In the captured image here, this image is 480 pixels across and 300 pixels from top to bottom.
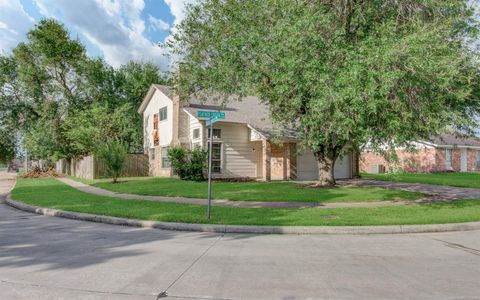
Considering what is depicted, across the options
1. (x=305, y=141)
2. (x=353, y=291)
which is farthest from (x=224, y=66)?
(x=353, y=291)

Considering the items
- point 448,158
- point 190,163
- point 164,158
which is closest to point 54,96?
point 164,158

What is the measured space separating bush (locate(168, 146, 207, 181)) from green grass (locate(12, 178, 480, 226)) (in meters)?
9.59

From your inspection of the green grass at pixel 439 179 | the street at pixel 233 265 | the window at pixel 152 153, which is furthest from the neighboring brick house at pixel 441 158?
the street at pixel 233 265

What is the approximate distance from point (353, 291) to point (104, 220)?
7.72 metres

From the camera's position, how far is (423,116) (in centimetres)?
1120

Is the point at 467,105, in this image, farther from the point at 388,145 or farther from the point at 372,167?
the point at 372,167

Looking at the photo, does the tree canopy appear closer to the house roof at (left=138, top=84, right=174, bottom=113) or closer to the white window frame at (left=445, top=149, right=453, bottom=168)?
the house roof at (left=138, top=84, right=174, bottom=113)

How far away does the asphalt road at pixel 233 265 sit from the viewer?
4781 millimetres

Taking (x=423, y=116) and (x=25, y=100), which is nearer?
(x=423, y=116)

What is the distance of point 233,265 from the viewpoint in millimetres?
6023

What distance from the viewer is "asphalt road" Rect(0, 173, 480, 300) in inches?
188

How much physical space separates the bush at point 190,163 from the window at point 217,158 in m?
1.12

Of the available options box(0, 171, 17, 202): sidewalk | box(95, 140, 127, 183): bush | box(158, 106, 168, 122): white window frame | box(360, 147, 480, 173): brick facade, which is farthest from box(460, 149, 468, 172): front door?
box(0, 171, 17, 202): sidewalk

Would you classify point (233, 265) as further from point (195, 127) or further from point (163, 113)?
point (163, 113)
